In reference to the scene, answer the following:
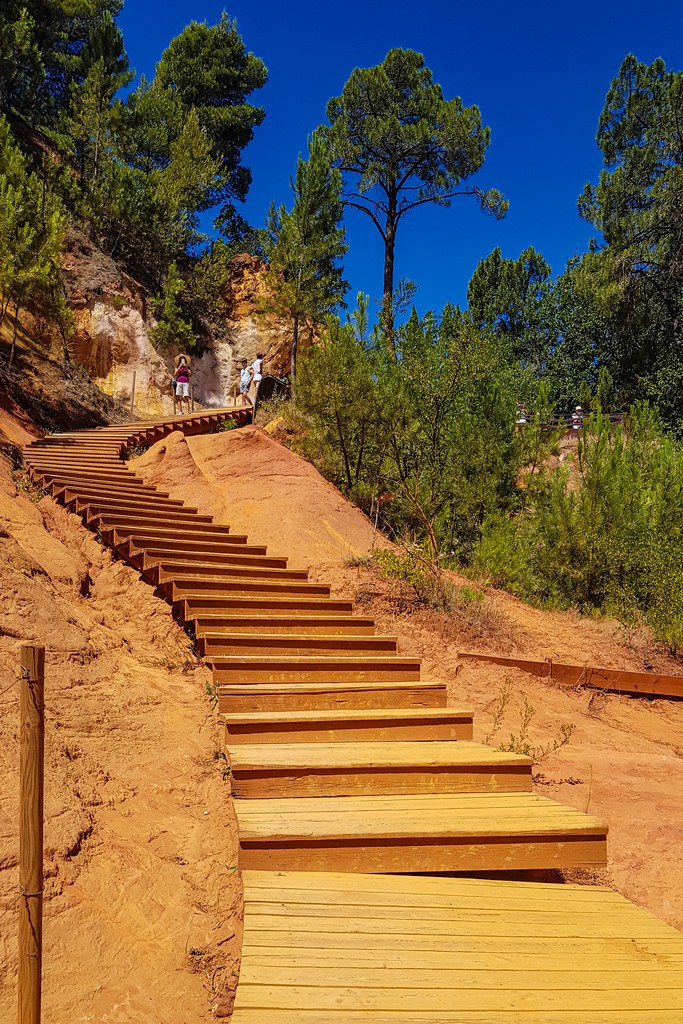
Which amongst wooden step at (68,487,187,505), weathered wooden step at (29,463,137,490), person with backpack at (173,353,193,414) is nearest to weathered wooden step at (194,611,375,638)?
wooden step at (68,487,187,505)

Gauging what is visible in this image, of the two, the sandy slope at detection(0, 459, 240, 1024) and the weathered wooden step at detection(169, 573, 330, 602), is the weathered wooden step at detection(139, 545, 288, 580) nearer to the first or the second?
the weathered wooden step at detection(169, 573, 330, 602)

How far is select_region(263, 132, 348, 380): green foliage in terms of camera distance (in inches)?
798

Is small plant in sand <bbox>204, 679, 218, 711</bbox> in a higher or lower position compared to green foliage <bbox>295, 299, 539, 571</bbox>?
lower

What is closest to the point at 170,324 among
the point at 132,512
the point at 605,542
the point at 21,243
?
the point at 21,243

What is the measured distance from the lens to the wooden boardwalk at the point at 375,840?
2230 millimetres

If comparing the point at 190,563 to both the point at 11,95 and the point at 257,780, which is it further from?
the point at 11,95

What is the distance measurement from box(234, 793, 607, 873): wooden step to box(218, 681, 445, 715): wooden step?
1152 mm

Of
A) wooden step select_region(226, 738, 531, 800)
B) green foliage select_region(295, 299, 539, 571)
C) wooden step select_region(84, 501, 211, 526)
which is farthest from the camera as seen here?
green foliage select_region(295, 299, 539, 571)

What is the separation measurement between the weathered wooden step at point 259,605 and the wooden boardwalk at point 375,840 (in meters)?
0.02

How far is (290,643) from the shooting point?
560 cm

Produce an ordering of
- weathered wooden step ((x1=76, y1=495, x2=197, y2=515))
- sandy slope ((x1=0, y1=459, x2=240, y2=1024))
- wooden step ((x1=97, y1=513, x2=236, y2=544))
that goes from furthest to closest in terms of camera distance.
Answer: weathered wooden step ((x1=76, y1=495, x2=197, y2=515)), wooden step ((x1=97, y1=513, x2=236, y2=544)), sandy slope ((x1=0, y1=459, x2=240, y2=1024))

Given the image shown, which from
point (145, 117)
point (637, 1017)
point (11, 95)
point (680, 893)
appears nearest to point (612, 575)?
point (680, 893)

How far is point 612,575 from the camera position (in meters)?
9.18

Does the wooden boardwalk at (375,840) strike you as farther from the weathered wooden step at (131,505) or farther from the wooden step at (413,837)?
the weathered wooden step at (131,505)
